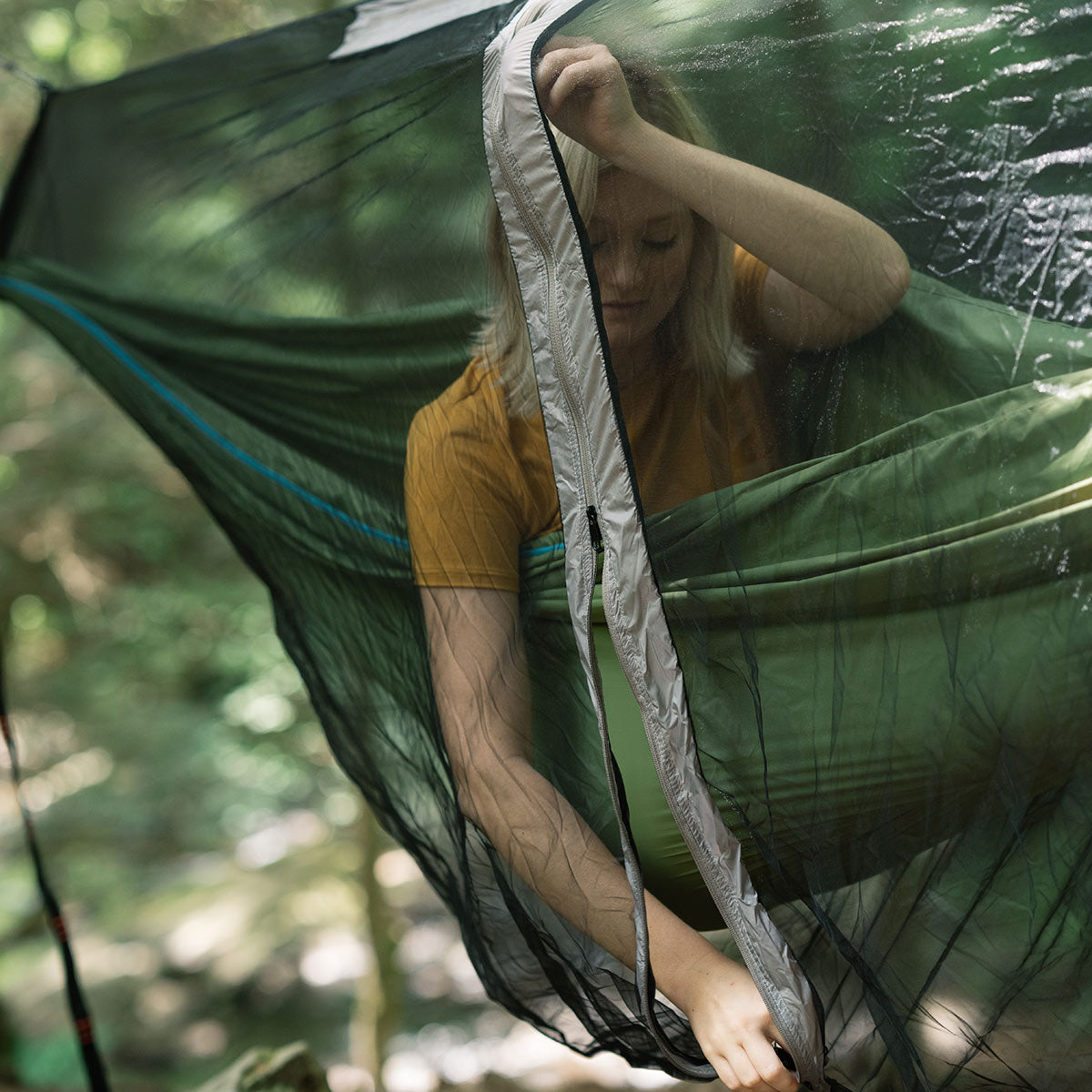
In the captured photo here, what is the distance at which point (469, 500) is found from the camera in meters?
0.97

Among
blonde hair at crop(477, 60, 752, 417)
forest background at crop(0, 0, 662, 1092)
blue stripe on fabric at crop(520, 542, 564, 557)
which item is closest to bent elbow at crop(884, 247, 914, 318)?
blonde hair at crop(477, 60, 752, 417)

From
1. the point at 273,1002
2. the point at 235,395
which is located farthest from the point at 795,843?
the point at 273,1002

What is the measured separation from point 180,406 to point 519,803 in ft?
2.52

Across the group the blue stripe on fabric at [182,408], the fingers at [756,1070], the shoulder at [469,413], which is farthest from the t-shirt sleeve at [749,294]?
the fingers at [756,1070]

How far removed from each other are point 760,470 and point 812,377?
0.08 metres

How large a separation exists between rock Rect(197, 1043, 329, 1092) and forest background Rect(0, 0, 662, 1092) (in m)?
1.09

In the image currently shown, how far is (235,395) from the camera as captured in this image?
1.40 m

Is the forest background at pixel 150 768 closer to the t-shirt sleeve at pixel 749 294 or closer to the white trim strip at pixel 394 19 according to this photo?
the white trim strip at pixel 394 19

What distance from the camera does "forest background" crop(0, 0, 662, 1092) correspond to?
2.90 m

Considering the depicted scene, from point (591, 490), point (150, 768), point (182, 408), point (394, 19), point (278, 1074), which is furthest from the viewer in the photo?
point (150, 768)

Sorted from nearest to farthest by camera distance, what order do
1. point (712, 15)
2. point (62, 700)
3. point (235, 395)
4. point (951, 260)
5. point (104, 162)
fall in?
point (951, 260), point (712, 15), point (235, 395), point (104, 162), point (62, 700)

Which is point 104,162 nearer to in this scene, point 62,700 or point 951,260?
point 951,260

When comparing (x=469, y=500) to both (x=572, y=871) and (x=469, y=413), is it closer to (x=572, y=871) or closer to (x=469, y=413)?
(x=469, y=413)

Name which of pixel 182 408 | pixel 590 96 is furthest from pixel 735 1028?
pixel 182 408
